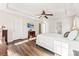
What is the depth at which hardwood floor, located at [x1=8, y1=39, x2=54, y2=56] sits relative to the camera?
183 centimetres

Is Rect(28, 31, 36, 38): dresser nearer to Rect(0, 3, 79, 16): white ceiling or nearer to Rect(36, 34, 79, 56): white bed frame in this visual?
Rect(36, 34, 79, 56): white bed frame

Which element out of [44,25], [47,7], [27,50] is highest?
[47,7]

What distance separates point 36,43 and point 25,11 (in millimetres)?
424

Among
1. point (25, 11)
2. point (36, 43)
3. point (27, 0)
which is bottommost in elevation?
point (36, 43)

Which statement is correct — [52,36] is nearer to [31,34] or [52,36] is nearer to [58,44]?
[58,44]

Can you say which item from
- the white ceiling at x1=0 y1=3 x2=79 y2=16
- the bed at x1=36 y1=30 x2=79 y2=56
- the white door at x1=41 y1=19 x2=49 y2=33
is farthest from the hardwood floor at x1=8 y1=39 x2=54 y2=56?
the white ceiling at x1=0 y1=3 x2=79 y2=16

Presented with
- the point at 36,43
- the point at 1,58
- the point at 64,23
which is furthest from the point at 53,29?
the point at 1,58

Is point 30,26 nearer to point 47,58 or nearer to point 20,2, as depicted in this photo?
point 20,2

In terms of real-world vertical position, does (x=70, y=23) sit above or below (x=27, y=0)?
below

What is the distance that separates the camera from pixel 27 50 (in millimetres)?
1836

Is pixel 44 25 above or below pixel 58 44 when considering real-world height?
above

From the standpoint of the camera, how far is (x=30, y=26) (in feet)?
6.06

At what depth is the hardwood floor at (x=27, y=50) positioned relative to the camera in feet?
6.00

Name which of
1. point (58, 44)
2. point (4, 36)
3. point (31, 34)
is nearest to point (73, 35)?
point (58, 44)
